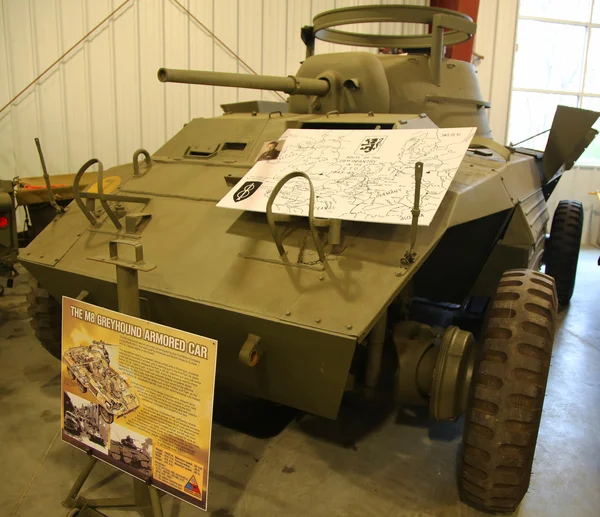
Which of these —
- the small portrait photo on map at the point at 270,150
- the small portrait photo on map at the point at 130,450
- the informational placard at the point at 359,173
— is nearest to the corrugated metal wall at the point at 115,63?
the small portrait photo on map at the point at 270,150

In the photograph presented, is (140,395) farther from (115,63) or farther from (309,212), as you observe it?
(115,63)

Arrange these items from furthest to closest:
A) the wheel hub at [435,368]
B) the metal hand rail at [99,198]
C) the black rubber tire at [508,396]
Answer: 1. the metal hand rail at [99,198]
2. the wheel hub at [435,368]
3. the black rubber tire at [508,396]

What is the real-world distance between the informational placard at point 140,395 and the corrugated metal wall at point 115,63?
5.04 m

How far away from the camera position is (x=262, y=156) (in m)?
2.74

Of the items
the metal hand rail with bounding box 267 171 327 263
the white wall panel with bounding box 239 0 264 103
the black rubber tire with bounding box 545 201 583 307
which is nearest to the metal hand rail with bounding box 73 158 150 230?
the metal hand rail with bounding box 267 171 327 263

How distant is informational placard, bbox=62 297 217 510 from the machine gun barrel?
1.08 metres

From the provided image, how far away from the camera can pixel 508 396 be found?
214 centimetres

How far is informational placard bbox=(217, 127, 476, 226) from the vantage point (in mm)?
2162

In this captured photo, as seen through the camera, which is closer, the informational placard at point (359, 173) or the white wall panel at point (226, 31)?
the informational placard at point (359, 173)

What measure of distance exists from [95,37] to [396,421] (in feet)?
17.8

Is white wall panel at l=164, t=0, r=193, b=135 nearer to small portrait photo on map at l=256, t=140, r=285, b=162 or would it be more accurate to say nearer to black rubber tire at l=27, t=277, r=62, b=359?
black rubber tire at l=27, t=277, r=62, b=359

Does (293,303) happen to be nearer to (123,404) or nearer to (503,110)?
(123,404)

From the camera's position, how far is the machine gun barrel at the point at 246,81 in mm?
2471

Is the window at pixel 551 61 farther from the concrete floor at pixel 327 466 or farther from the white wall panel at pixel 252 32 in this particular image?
the concrete floor at pixel 327 466
